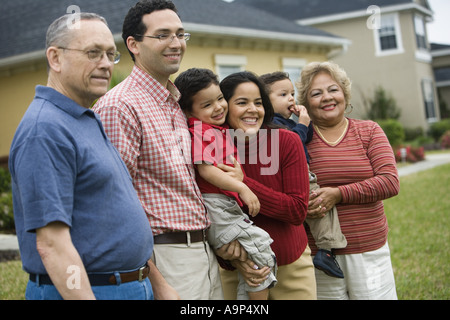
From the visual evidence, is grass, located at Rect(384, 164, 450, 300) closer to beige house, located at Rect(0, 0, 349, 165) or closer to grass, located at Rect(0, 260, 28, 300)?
grass, located at Rect(0, 260, 28, 300)

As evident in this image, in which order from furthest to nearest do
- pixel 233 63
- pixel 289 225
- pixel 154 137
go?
pixel 233 63, pixel 289 225, pixel 154 137

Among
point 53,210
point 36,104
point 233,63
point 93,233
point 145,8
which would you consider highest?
point 233,63

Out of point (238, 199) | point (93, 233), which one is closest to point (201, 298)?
point (238, 199)

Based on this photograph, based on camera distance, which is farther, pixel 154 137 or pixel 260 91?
pixel 260 91

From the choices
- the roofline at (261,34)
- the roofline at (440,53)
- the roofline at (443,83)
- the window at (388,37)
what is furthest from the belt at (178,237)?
the roofline at (443,83)

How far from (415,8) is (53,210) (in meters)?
26.3

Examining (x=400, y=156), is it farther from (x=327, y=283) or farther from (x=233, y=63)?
(x=327, y=283)

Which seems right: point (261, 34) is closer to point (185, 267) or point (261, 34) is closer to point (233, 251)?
point (233, 251)

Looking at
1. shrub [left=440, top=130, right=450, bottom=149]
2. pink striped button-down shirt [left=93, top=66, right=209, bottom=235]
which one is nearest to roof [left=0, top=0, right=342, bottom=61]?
pink striped button-down shirt [left=93, top=66, right=209, bottom=235]

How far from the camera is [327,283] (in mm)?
3488

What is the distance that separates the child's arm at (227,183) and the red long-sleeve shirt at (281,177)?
146 millimetres

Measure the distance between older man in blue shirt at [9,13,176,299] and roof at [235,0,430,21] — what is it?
24930mm

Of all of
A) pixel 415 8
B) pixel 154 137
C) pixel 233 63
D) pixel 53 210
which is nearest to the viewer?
pixel 53 210

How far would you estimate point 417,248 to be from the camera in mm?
7336
